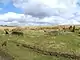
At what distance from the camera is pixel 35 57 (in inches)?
1483

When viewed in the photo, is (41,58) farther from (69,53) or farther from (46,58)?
(69,53)

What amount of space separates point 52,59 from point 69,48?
8589mm

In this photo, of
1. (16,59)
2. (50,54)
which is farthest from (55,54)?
(16,59)

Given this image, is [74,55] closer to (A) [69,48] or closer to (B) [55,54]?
(B) [55,54]

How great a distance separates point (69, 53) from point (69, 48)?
4.37 meters

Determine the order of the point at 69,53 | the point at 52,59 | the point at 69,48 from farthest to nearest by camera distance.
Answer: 1. the point at 69,48
2. the point at 69,53
3. the point at 52,59

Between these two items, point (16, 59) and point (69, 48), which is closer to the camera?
point (16, 59)

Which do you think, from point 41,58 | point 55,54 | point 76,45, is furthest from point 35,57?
point 76,45

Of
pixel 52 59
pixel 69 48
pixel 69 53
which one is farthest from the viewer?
pixel 69 48

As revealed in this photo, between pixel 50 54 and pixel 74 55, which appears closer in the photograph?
pixel 74 55

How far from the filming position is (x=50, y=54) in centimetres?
3994

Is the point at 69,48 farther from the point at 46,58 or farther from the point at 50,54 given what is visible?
the point at 46,58

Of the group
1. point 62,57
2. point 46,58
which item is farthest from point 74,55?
point 46,58

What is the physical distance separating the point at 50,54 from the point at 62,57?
3785 millimetres
